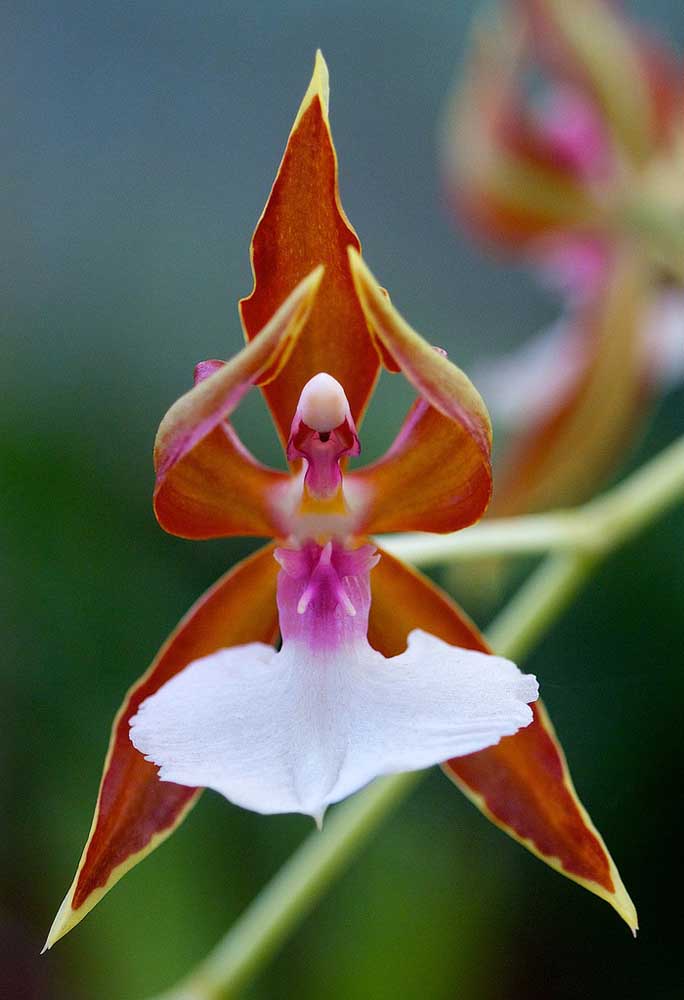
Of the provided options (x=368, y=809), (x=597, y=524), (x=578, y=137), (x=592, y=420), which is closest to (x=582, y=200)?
(x=578, y=137)

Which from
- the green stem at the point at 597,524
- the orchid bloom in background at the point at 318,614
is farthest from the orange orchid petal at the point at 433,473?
the green stem at the point at 597,524

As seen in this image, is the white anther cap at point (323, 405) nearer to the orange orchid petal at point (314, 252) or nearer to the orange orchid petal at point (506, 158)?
the orange orchid petal at point (314, 252)

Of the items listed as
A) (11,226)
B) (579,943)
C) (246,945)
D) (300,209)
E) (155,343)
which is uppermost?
(300,209)

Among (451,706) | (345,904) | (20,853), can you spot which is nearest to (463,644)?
(451,706)

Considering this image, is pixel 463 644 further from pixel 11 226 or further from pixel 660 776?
pixel 11 226

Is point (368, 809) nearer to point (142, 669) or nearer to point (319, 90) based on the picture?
point (319, 90)

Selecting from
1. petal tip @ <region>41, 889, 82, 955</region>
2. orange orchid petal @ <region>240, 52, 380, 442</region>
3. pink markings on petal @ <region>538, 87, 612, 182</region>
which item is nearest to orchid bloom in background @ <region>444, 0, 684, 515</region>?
pink markings on petal @ <region>538, 87, 612, 182</region>

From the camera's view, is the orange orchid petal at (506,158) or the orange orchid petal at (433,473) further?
the orange orchid petal at (506,158)
